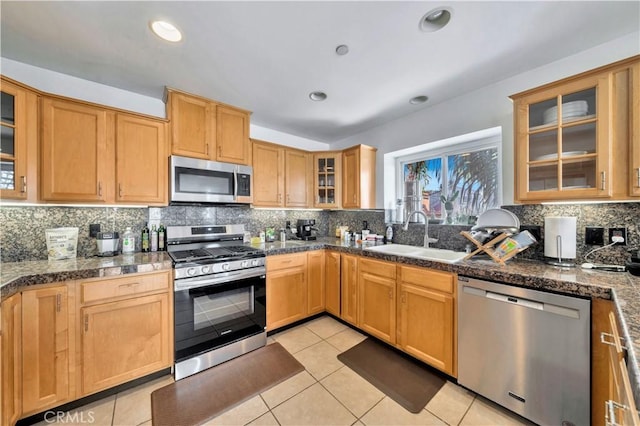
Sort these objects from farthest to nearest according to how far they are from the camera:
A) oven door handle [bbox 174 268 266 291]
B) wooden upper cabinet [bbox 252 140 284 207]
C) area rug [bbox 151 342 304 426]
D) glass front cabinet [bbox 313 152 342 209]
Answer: glass front cabinet [bbox 313 152 342 209] < wooden upper cabinet [bbox 252 140 284 207] < oven door handle [bbox 174 268 266 291] < area rug [bbox 151 342 304 426]

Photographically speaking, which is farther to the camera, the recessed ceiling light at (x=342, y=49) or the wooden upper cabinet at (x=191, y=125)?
the wooden upper cabinet at (x=191, y=125)

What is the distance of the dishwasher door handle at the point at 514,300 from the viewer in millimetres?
1380

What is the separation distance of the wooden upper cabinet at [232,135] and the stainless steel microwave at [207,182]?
0.10 m

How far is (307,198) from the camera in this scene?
3324 millimetres

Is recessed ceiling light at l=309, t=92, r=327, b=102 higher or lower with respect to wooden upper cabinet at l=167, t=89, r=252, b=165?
higher

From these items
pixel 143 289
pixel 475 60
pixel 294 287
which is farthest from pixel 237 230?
pixel 475 60

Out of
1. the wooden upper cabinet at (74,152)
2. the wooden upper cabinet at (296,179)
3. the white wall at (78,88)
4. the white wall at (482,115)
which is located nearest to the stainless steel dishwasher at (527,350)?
the white wall at (482,115)

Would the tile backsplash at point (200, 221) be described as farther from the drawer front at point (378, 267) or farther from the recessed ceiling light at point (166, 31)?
the recessed ceiling light at point (166, 31)

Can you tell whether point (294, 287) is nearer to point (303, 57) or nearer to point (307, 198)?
point (307, 198)

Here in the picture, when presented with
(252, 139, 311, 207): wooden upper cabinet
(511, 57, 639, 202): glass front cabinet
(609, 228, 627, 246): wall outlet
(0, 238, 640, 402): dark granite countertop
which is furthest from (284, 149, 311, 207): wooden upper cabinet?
(609, 228, 627, 246): wall outlet

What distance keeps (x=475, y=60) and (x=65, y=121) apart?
3.18 metres

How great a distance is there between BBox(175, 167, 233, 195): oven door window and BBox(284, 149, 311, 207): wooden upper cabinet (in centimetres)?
A: 80

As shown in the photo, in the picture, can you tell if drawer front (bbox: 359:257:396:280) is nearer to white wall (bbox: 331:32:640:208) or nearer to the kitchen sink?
the kitchen sink

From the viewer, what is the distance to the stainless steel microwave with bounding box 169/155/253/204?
7.22 feet
